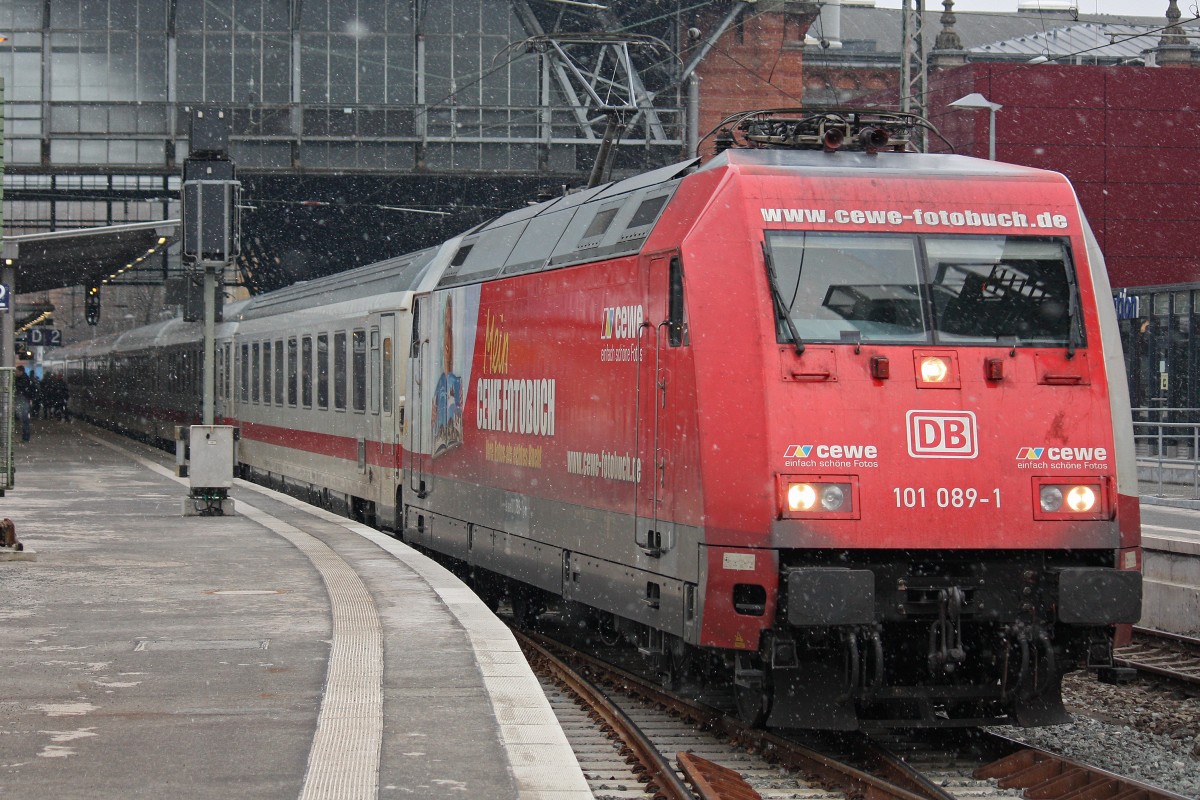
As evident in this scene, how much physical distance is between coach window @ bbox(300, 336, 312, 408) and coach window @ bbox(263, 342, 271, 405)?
9.72 ft

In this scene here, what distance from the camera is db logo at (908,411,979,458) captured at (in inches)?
322

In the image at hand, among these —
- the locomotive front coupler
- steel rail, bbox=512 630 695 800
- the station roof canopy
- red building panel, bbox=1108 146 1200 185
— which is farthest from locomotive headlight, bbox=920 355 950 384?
red building panel, bbox=1108 146 1200 185

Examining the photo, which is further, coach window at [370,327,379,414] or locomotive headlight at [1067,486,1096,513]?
coach window at [370,327,379,414]

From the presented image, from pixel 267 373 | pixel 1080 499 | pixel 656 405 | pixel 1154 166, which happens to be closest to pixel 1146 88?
pixel 1154 166

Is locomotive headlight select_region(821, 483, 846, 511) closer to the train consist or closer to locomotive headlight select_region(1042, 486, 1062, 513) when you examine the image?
the train consist

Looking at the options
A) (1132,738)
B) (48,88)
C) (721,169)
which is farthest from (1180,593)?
(48,88)

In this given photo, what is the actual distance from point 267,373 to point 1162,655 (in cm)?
1579

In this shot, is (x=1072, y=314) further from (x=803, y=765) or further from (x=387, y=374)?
(x=387, y=374)

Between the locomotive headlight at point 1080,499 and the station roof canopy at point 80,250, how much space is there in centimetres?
2183

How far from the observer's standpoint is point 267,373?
82.2 feet

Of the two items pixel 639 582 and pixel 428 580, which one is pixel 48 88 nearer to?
pixel 428 580

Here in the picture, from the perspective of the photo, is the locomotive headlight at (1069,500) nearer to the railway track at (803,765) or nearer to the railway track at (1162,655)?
the railway track at (803,765)

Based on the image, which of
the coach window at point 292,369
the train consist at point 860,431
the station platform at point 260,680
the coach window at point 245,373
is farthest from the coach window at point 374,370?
the coach window at point 245,373

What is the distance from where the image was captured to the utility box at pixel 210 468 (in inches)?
680
